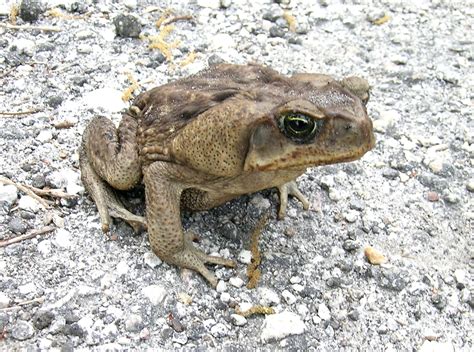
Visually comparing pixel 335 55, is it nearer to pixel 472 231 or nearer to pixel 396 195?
pixel 396 195

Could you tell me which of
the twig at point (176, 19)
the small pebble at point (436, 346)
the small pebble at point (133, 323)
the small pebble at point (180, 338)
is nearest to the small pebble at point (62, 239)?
the small pebble at point (133, 323)

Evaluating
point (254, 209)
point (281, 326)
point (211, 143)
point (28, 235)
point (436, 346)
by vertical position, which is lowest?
point (436, 346)

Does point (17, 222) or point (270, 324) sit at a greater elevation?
point (17, 222)

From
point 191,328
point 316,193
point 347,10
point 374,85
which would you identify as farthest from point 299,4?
point 191,328

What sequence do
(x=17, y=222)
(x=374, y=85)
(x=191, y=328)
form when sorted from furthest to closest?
(x=374, y=85)
(x=17, y=222)
(x=191, y=328)

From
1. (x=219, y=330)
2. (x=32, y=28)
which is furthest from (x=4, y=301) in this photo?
(x=32, y=28)

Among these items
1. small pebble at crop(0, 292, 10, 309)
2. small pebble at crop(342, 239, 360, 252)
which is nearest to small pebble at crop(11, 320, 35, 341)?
small pebble at crop(0, 292, 10, 309)

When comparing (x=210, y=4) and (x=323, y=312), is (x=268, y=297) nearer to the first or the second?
(x=323, y=312)
